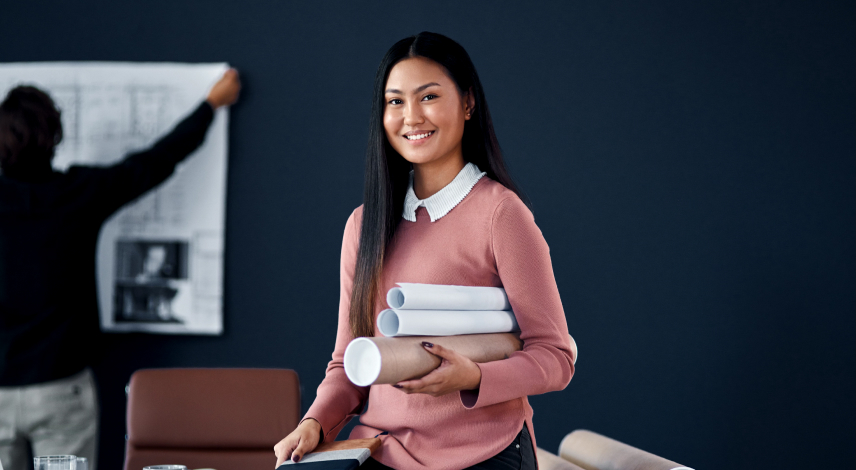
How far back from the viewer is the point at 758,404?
263 cm

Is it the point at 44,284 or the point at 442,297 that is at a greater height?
the point at 442,297

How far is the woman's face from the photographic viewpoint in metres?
1.29

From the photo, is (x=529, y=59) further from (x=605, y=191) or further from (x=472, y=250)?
(x=472, y=250)

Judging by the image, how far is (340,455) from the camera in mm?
1145

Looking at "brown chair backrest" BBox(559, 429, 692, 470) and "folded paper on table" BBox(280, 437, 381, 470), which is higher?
"folded paper on table" BBox(280, 437, 381, 470)

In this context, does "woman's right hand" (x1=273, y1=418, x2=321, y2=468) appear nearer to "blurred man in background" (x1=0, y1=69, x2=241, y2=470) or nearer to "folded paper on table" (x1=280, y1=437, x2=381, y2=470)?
"folded paper on table" (x1=280, y1=437, x2=381, y2=470)

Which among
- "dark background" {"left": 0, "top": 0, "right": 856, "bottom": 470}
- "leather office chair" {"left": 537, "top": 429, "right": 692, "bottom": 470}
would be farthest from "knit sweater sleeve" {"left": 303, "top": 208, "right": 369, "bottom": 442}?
"dark background" {"left": 0, "top": 0, "right": 856, "bottom": 470}

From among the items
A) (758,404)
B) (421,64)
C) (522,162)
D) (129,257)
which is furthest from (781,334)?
(129,257)

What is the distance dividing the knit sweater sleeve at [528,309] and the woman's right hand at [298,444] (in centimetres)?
29

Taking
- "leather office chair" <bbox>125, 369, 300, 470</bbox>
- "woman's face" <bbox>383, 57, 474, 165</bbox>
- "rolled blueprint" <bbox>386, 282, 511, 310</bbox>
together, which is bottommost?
"leather office chair" <bbox>125, 369, 300, 470</bbox>

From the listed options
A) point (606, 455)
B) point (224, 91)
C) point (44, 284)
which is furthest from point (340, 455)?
point (224, 91)

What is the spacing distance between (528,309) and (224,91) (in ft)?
6.41

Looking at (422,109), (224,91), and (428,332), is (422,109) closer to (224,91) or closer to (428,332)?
(428,332)

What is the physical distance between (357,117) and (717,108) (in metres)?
1.33
